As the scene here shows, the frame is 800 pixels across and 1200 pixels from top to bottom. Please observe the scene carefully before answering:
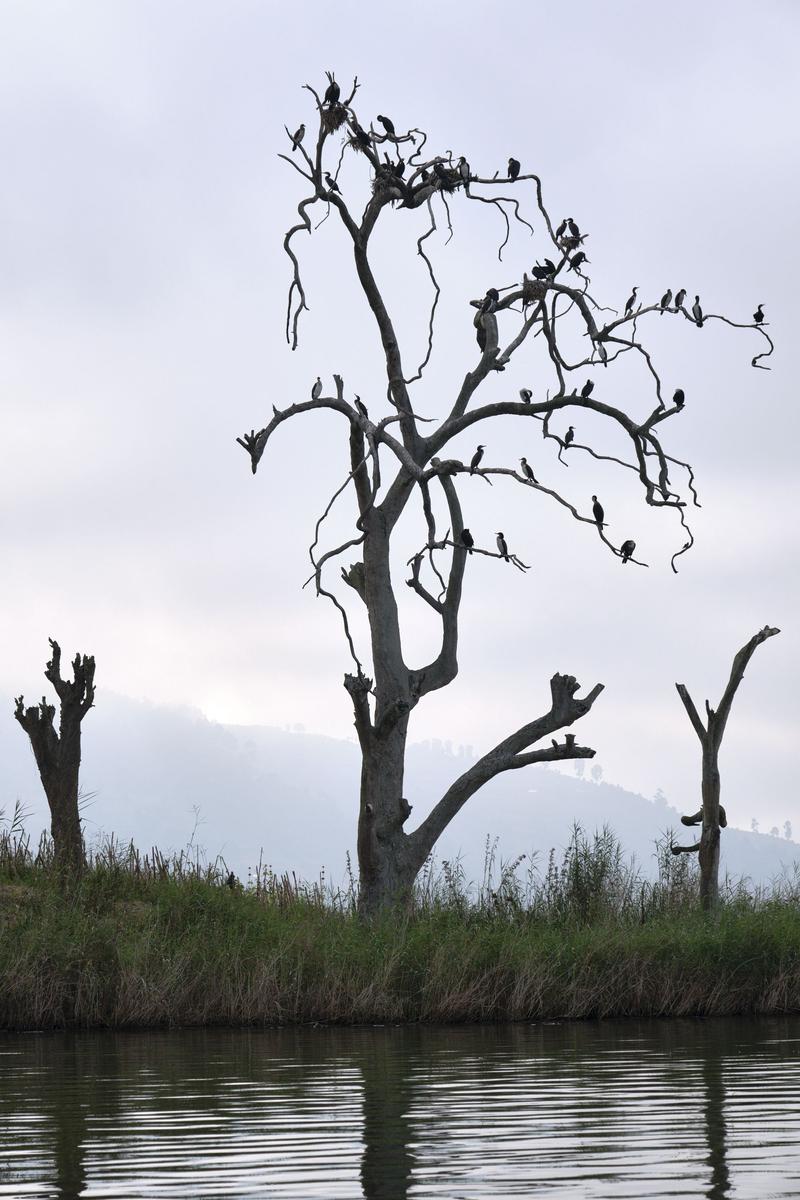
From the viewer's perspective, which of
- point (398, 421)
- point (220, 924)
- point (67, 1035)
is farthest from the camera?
point (398, 421)

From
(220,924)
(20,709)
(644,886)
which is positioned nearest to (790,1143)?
(220,924)

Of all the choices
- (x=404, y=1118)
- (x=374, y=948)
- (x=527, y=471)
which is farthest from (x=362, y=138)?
(x=404, y=1118)

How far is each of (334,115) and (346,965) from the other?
11.3 meters

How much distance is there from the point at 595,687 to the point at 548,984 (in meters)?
5.56

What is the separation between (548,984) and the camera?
14.1 metres

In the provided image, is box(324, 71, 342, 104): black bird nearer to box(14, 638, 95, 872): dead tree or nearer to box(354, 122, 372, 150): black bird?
box(354, 122, 372, 150): black bird

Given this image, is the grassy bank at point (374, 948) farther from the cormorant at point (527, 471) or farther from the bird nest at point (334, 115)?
the bird nest at point (334, 115)

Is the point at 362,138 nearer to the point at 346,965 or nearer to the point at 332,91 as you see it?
the point at 332,91

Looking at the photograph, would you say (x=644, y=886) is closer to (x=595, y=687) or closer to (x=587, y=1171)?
(x=595, y=687)

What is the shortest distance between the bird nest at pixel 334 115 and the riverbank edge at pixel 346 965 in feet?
32.4

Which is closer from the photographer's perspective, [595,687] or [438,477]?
[595,687]

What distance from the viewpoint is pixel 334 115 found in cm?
2009

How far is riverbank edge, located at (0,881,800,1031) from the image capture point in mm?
13203

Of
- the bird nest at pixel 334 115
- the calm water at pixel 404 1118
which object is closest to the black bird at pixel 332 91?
the bird nest at pixel 334 115
